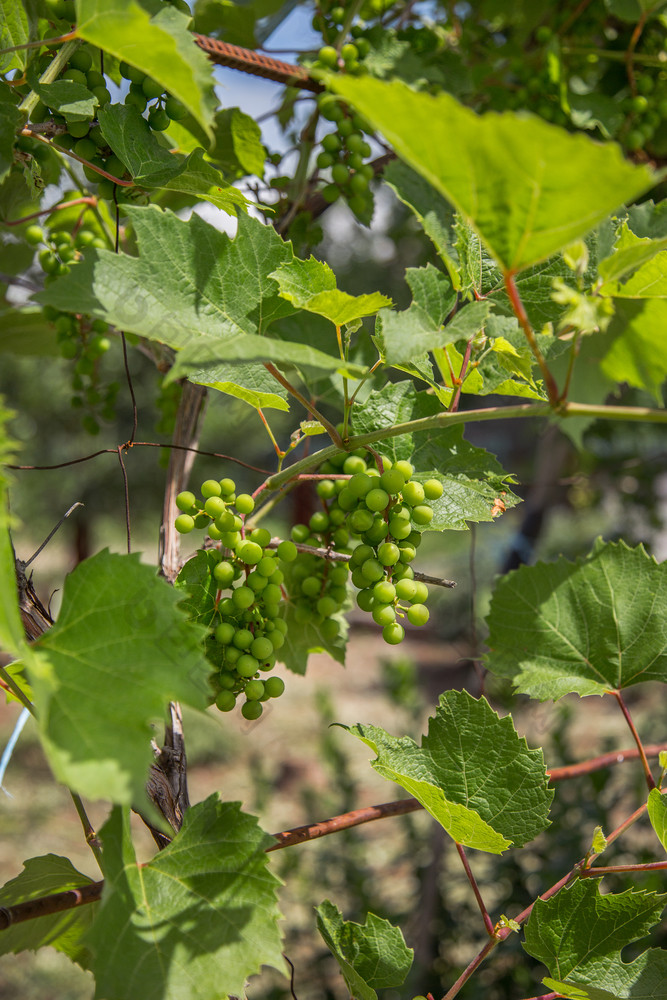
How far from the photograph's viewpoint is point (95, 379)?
112 cm

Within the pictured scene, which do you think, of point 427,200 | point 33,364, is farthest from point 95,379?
point 33,364

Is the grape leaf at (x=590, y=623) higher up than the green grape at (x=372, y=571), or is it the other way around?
the green grape at (x=372, y=571)

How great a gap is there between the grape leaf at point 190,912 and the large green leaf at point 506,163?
0.49 metres

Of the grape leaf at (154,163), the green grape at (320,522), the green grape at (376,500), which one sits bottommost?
the green grape at (320,522)

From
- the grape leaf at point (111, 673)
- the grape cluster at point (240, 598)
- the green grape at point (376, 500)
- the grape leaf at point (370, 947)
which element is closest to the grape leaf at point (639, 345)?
the green grape at point (376, 500)

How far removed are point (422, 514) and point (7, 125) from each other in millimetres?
543

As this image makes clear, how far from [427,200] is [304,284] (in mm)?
373

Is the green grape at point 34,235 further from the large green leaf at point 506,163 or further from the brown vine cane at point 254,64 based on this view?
the large green leaf at point 506,163

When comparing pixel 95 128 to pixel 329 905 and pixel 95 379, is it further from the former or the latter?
pixel 329 905

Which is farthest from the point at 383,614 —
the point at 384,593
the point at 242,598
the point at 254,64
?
the point at 254,64

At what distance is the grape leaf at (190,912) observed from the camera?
0.51 meters

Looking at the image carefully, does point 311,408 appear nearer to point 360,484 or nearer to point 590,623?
point 360,484

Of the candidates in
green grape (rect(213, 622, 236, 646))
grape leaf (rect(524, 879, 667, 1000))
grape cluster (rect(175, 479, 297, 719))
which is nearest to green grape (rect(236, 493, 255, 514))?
grape cluster (rect(175, 479, 297, 719))

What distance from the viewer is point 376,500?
0.62 meters
